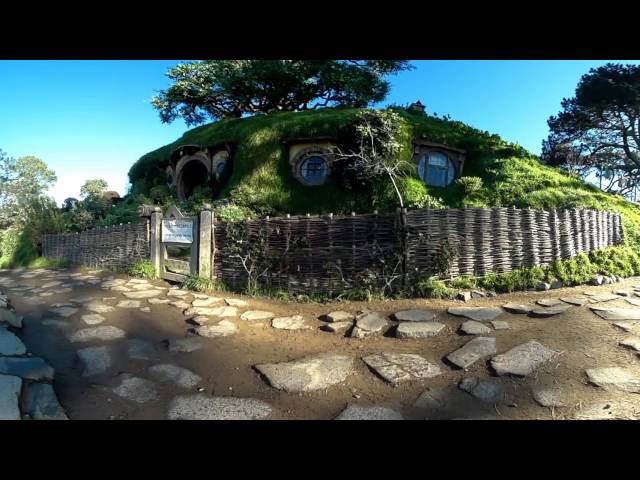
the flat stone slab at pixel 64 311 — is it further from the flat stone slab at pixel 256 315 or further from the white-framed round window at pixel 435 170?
the white-framed round window at pixel 435 170

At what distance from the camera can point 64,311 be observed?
15.6 feet

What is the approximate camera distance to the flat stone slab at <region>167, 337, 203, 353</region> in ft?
11.8

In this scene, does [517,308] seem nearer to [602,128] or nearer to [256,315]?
[256,315]

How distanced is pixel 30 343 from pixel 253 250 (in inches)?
143

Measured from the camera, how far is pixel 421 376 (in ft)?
9.82

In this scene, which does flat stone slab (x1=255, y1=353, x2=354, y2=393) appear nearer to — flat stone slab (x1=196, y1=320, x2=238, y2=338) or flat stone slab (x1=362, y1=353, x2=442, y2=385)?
flat stone slab (x1=362, y1=353, x2=442, y2=385)

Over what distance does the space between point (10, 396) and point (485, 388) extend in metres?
3.73

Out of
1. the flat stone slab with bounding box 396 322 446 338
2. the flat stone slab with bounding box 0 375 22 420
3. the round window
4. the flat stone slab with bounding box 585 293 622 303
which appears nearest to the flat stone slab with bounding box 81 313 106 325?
the flat stone slab with bounding box 0 375 22 420

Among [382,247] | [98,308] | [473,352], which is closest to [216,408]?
[473,352]

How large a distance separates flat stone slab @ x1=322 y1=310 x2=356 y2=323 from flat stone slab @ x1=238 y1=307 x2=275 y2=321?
0.89m

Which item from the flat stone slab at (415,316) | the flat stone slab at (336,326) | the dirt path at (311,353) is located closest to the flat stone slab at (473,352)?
the dirt path at (311,353)

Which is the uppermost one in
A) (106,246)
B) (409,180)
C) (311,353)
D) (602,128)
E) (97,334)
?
(602,128)

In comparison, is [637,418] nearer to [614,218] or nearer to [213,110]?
[614,218]

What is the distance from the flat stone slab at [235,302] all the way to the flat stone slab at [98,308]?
5.83 feet
